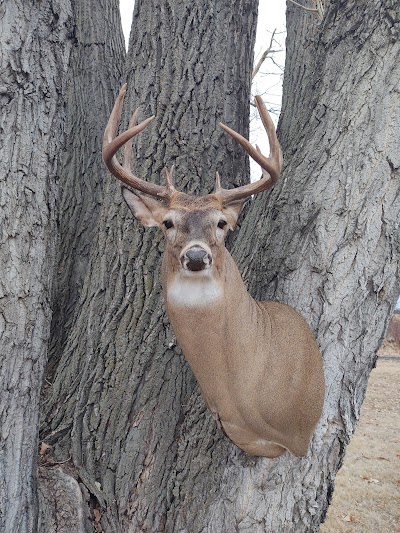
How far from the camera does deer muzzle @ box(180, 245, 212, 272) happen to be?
6.85ft

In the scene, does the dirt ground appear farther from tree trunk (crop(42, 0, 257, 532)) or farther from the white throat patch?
the white throat patch

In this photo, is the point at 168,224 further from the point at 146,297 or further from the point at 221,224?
the point at 146,297

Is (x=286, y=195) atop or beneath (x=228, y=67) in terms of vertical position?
beneath

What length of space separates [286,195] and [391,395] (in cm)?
941

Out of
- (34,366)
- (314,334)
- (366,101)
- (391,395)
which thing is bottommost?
(391,395)

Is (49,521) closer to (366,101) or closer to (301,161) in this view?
(301,161)

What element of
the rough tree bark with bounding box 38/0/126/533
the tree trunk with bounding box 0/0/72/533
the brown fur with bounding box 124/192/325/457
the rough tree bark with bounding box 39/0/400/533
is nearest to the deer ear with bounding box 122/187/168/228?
the brown fur with bounding box 124/192/325/457

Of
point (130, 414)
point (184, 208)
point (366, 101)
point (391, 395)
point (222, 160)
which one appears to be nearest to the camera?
point (184, 208)

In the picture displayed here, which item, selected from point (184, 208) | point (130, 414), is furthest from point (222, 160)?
point (130, 414)

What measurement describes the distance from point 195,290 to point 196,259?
25cm

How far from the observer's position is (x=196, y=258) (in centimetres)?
208

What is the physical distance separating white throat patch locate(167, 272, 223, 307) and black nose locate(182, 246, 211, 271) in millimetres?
169

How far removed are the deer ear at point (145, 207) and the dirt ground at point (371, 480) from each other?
447 cm

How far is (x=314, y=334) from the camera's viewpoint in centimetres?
270
